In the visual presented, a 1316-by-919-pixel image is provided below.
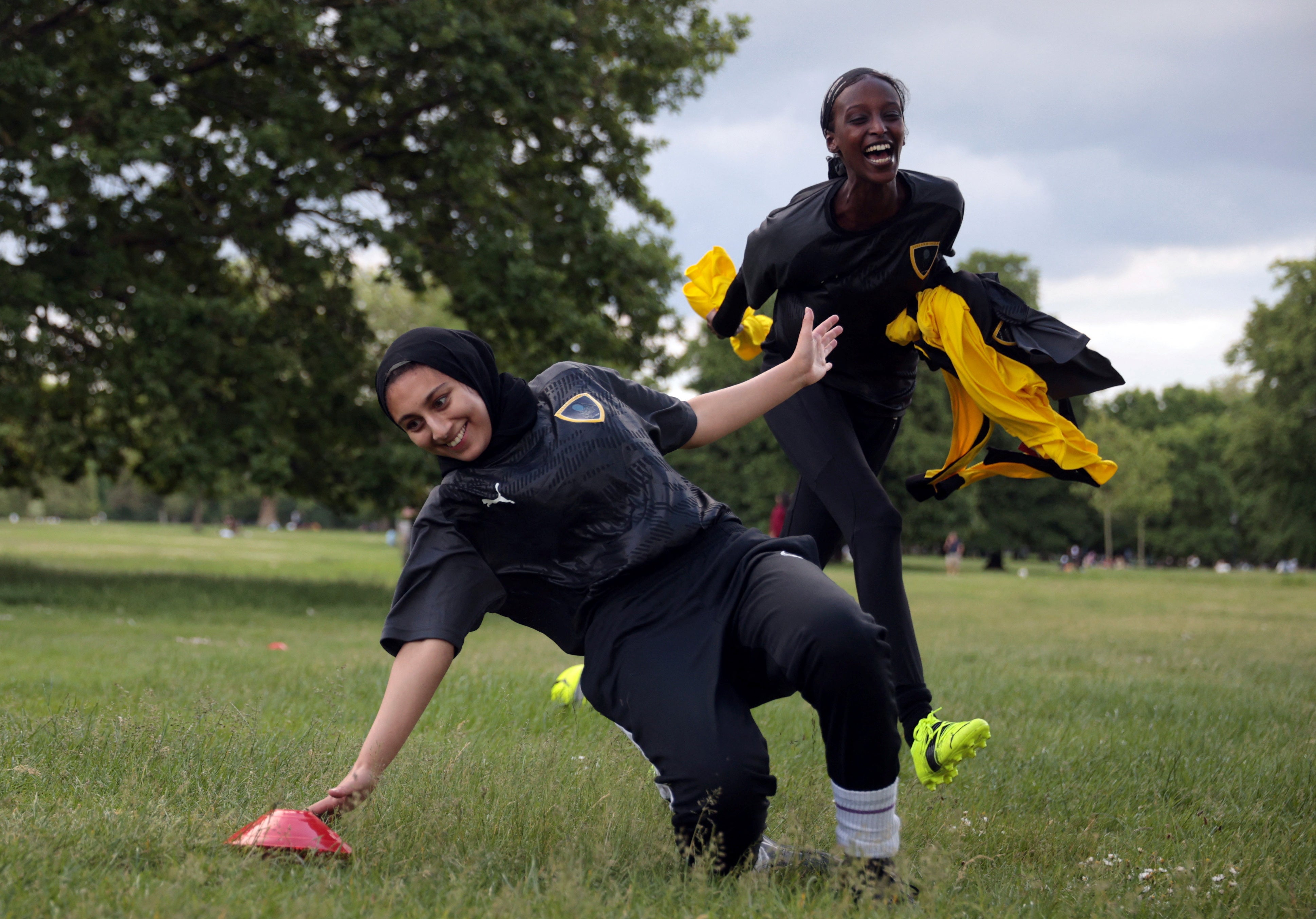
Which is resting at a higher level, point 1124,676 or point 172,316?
point 172,316

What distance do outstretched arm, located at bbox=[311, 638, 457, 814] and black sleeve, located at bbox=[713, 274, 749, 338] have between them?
2.04 meters

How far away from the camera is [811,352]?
369 cm

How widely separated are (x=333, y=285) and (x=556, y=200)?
12.0 ft

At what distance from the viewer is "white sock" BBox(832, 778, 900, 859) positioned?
2.79 m

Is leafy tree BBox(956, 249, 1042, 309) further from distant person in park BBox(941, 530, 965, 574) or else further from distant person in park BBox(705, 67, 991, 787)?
distant person in park BBox(705, 67, 991, 787)

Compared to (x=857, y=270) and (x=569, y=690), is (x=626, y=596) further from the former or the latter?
(x=569, y=690)

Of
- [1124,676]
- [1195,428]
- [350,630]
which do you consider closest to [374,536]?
[1195,428]

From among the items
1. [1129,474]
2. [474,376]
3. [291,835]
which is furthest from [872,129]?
[1129,474]

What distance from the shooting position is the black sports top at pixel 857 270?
4.03m

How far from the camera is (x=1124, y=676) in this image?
859cm

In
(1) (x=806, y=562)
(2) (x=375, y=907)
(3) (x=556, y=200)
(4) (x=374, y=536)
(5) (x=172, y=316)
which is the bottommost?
(4) (x=374, y=536)

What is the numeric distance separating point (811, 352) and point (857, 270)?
556mm

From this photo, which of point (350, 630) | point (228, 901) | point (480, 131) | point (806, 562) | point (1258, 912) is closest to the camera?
point (228, 901)

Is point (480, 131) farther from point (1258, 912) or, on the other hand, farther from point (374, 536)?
point (374, 536)
